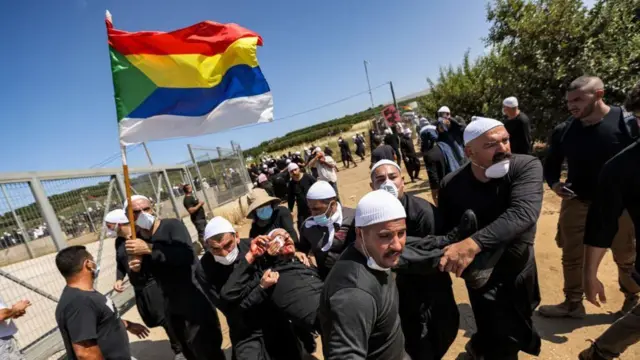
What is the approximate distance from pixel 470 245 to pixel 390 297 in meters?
0.56

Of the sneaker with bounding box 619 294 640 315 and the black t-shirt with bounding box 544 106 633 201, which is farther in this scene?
the sneaker with bounding box 619 294 640 315

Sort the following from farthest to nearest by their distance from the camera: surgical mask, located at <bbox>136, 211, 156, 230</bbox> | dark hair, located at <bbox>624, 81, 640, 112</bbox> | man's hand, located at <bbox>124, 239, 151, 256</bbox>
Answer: surgical mask, located at <bbox>136, 211, 156, 230</bbox>, man's hand, located at <bbox>124, 239, 151, 256</bbox>, dark hair, located at <bbox>624, 81, 640, 112</bbox>

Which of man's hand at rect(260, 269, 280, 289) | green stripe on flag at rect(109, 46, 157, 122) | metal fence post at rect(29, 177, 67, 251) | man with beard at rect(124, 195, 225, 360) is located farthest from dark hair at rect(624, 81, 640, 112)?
metal fence post at rect(29, 177, 67, 251)

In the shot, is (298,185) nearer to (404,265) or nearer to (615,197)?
(404,265)

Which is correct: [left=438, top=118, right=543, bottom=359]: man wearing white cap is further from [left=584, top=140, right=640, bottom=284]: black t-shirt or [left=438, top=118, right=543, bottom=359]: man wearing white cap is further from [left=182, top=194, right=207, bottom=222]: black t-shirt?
[left=182, top=194, right=207, bottom=222]: black t-shirt

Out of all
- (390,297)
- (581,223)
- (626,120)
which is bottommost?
(581,223)

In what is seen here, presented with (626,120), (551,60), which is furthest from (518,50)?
(626,120)

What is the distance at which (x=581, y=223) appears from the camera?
317 centimetres

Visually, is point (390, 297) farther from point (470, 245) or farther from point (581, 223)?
point (581, 223)

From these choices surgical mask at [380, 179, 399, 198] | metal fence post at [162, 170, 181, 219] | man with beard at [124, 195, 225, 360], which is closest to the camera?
surgical mask at [380, 179, 399, 198]

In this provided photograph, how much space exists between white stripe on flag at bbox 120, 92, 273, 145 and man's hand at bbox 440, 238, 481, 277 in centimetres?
220

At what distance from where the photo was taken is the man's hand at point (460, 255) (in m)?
1.81

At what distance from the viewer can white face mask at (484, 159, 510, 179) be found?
2098mm

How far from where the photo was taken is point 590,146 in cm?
287
